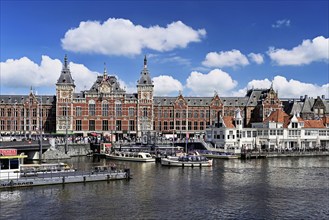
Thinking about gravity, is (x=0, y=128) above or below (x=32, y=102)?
below

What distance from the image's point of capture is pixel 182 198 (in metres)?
43.4

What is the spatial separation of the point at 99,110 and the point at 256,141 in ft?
156

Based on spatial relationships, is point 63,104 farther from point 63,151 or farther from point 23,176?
point 23,176

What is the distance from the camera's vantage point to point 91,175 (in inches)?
2119

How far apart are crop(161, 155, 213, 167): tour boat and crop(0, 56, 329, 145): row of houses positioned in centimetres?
4025

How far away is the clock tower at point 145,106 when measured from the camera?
393 ft

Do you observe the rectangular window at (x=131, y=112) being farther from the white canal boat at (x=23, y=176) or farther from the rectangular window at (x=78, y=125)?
the white canal boat at (x=23, y=176)

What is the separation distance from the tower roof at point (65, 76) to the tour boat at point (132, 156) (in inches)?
1511

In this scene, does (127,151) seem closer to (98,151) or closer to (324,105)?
(98,151)

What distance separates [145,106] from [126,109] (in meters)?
5.92

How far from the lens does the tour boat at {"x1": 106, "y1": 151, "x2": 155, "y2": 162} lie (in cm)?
8025

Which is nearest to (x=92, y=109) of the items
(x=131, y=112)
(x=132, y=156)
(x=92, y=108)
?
(x=92, y=108)

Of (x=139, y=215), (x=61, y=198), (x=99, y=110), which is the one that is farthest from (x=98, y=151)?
(x=139, y=215)

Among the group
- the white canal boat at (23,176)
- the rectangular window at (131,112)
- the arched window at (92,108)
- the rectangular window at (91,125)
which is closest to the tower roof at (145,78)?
the rectangular window at (131,112)
